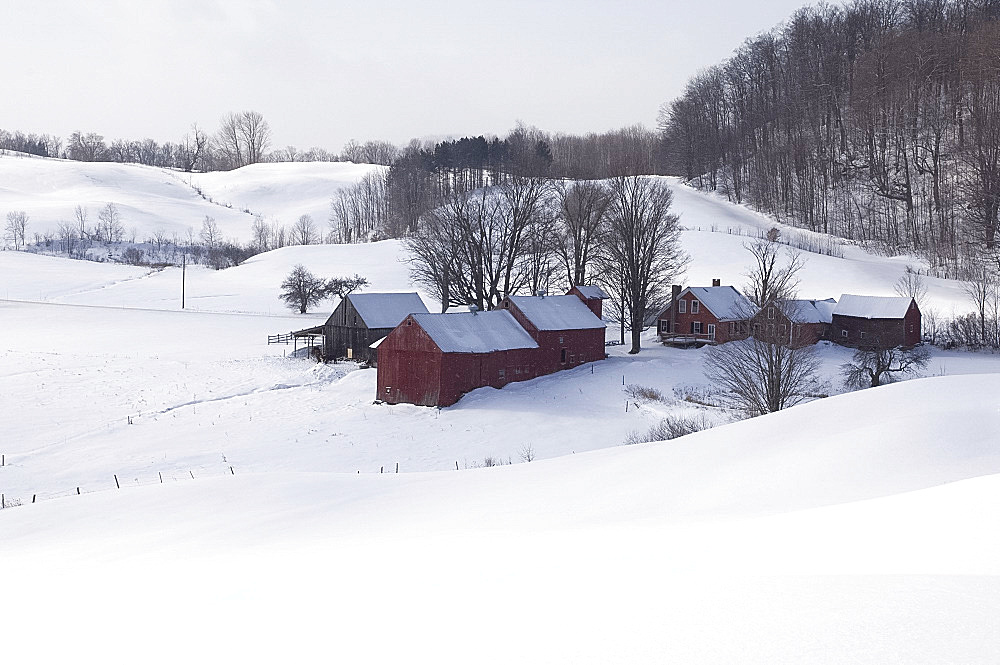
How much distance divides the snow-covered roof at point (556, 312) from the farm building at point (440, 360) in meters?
3.36

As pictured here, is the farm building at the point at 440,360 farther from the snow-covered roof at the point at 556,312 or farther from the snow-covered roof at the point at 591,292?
the snow-covered roof at the point at 591,292

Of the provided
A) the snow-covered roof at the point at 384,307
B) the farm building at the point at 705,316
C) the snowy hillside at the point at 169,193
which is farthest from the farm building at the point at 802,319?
the snowy hillside at the point at 169,193

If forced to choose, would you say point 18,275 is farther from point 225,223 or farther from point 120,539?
point 120,539

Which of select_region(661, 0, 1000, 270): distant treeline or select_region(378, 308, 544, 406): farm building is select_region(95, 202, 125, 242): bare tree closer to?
select_region(661, 0, 1000, 270): distant treeline

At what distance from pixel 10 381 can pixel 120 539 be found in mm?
30707

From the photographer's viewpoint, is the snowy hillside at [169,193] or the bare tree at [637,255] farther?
the snowy hillside at [169,193]

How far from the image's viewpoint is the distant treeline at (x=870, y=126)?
66.2 meters

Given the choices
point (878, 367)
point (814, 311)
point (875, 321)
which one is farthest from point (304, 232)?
point (878, 367)

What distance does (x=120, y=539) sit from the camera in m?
10.5

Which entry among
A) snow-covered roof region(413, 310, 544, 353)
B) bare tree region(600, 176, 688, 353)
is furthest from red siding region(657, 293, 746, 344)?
snow-covered roof region(413, 310, 544, 353)

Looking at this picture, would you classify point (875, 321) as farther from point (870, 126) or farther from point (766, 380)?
point (870, 126)

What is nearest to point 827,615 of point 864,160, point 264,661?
point 264,661

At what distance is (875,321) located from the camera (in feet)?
147

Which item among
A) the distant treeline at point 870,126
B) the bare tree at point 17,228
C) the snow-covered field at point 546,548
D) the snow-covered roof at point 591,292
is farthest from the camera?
the bare tree at point 17,228
